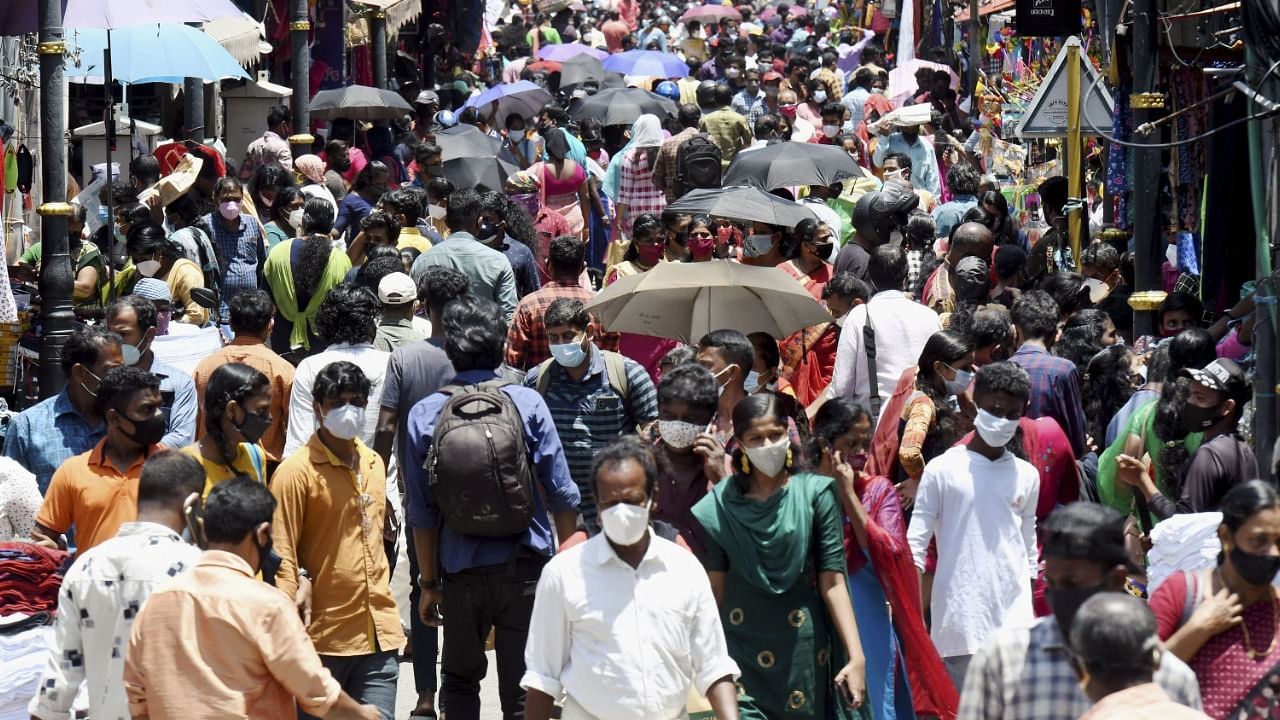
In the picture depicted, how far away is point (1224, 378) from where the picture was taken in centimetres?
695

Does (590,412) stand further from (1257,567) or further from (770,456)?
(1257,567)

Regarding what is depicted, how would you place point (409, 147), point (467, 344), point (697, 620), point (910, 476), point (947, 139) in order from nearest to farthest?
1. point (697, 620)
2. point (467, 344)
3. point (910, 476)
4. point (947, 139)
5. point (409, 147)

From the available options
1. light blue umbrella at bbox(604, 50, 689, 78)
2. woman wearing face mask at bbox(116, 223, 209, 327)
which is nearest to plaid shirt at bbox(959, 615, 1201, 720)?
woman wearing face mask at bbox(116, 223, 209, 327)

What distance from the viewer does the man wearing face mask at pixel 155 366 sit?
24.9 feet

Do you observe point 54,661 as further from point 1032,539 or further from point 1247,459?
point 1247,459

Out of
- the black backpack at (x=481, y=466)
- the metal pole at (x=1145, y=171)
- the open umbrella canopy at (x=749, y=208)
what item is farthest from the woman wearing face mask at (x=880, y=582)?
the open umbrella canopy at (x=749, y=208)

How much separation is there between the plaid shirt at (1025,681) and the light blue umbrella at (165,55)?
1114 cm

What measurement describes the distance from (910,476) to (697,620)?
254 cm

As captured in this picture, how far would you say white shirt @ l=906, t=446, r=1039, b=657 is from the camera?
22.6 ft

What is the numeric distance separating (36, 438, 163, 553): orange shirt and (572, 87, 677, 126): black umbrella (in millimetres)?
14164

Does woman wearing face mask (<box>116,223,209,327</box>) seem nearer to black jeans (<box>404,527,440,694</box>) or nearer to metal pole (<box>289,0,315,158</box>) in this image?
black jeans (<box>404,527,440,694</box>)

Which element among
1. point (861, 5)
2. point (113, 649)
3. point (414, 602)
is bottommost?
point (414, 602)

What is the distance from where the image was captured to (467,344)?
7.32m

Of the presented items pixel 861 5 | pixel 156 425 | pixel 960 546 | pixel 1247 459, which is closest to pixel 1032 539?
pixel 960 546
